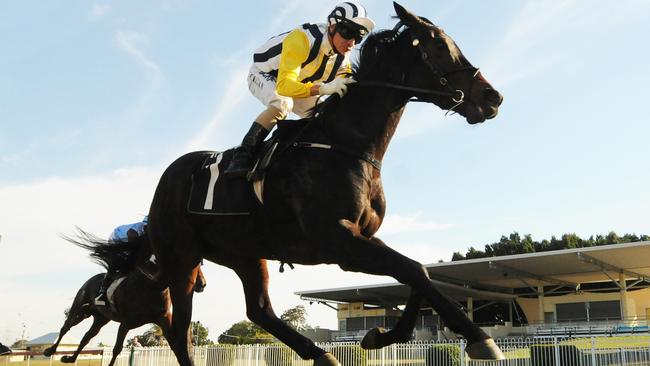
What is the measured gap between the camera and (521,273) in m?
44.5

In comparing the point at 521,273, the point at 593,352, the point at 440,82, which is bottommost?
the point at 593,352

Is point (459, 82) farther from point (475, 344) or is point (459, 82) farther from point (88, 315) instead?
point (88, 315)

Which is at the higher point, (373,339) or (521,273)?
A: (521,273)

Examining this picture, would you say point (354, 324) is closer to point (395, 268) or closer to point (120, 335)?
point (120, 335)

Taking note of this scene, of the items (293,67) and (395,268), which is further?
(293,67)

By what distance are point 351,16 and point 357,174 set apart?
150cm

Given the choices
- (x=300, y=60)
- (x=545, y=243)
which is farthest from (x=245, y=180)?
(x=545, y=243)

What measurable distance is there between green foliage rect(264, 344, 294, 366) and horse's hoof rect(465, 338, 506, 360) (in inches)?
813

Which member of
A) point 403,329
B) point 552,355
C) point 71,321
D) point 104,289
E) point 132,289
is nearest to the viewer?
point 403,329

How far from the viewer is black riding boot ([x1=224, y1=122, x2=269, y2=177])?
5.16 m

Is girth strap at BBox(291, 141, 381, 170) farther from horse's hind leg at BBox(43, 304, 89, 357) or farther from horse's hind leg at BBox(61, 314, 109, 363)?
horse's hind leg at BBox(43, 304, 89, 357)

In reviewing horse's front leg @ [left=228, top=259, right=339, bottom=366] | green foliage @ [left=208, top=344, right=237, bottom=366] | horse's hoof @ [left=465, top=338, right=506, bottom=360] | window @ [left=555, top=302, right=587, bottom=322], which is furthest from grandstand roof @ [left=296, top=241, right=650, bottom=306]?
horse's hoof @ [left=465, top=338, right=506, bottom=360]

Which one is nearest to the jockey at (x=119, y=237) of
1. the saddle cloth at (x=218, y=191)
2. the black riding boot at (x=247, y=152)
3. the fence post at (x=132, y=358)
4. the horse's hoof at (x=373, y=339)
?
the saddle cloth at (x=218, y=191)

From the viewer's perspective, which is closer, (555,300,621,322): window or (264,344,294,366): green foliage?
(264,344,294,366): green foliage
